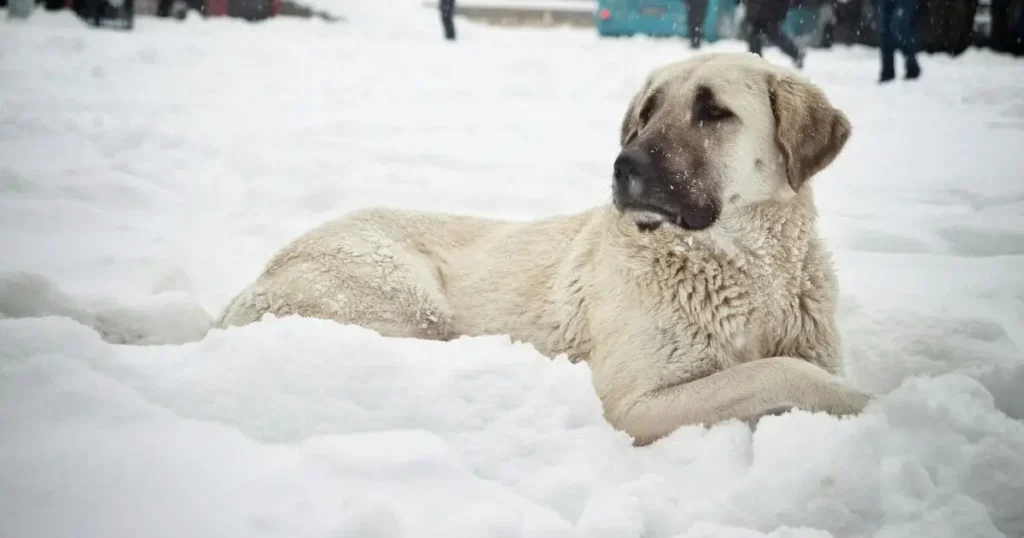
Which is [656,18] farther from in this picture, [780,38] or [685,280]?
[685,280]

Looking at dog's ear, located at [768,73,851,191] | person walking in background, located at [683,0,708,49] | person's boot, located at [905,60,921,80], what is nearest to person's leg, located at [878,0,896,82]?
person's boot, located at [905,60,921,80]

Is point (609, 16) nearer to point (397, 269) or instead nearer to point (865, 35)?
point (865, 35)

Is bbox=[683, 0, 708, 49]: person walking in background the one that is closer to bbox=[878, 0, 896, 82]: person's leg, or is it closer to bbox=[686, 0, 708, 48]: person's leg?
bbox=[686, 0, 708, 48]: person's leg

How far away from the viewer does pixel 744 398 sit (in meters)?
2.79

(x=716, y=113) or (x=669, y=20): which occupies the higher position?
(x=669, y=20)

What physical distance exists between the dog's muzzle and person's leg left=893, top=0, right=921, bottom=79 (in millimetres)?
10704

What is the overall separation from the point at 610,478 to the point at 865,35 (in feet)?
60.7

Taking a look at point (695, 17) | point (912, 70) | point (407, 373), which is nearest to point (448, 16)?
point (695, 17)

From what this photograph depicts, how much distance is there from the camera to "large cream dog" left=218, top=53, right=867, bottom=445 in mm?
2928

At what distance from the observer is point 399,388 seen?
2.71 metres

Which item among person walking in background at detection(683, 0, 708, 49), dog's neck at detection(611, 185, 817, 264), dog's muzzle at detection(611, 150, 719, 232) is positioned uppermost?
person walking in background at detection(683, 0, 708, 49)

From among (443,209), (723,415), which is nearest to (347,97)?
(443,209)

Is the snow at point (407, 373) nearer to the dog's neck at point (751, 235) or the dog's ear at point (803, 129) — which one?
the dog's neck at point (751, 235)

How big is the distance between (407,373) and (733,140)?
1.67 meters
